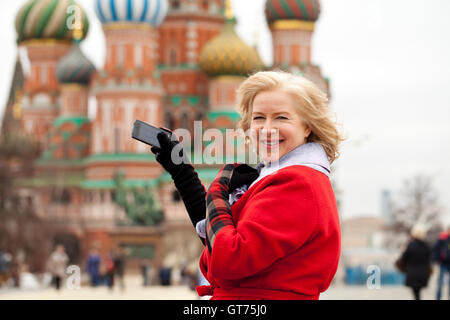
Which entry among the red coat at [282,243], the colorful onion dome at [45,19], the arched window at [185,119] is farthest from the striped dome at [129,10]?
the red coat at [282,243]

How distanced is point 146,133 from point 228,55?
35679 mm

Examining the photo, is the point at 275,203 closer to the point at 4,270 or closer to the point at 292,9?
the point at 4,270

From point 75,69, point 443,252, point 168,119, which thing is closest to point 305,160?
point 443,252

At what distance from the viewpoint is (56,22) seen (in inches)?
1678

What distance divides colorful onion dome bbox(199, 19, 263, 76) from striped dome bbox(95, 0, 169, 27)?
2748 millimetres

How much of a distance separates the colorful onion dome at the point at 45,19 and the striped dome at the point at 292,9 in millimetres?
8740

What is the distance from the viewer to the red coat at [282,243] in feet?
8.90

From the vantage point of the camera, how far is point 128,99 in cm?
3675

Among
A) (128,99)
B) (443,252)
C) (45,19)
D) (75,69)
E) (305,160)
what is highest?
(45,19)

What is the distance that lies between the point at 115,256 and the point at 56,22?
22.0m

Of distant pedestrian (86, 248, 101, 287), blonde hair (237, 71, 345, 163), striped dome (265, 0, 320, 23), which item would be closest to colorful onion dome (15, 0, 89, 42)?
striped dome (265, 0, 320, 23)

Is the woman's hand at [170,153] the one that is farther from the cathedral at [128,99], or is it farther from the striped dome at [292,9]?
the striped dome at [292,9]

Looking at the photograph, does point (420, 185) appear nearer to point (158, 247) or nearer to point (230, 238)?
point (158, 247)

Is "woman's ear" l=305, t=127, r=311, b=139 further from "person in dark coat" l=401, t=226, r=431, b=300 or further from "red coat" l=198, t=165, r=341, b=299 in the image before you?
"person in dark coat" l=401, t=226, r=431, b=300
